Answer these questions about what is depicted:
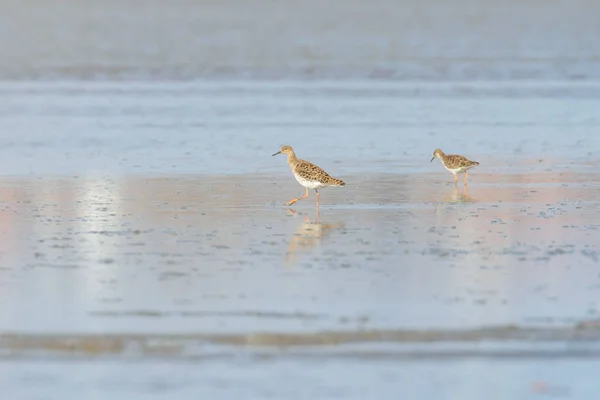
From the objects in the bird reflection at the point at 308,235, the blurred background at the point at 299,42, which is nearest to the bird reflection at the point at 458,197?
the bird reflection at the point at 308,235

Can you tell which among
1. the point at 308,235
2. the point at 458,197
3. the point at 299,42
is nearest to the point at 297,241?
the point at 308,235

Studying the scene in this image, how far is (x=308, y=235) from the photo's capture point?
13875 millimetres

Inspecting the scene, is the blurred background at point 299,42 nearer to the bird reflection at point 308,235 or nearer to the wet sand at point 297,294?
the wet sand at point 297,294

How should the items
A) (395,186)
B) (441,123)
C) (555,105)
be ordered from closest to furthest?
1. (395,186)
2. (441,123)
3. (555,105)

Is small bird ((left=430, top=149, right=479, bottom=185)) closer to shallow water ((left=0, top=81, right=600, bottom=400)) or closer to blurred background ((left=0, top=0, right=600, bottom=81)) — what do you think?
shallow water ((left=0, top=81, right=600, bottom=400))

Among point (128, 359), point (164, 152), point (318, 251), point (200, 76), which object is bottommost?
point (128, 359)

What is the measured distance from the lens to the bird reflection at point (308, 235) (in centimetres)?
1296

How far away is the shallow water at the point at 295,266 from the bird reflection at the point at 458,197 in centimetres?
5

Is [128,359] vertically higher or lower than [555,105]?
lower

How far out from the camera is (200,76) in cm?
3838

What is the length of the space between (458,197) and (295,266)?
5318 millimetres

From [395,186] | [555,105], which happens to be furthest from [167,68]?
[395,186]

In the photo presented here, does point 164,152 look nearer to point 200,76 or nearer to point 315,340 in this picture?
point 315,340

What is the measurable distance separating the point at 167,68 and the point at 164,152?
19203 mm
